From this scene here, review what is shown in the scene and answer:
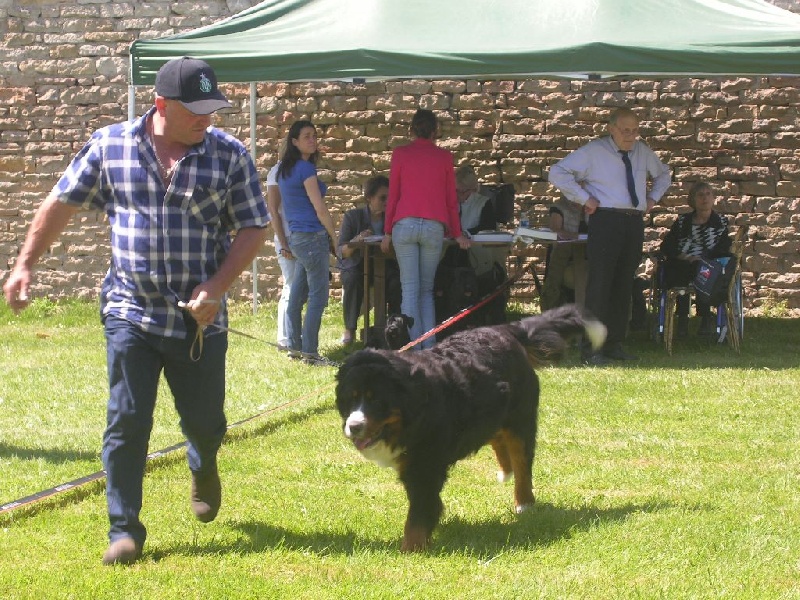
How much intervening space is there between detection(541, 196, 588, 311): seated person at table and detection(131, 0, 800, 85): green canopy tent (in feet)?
6.09

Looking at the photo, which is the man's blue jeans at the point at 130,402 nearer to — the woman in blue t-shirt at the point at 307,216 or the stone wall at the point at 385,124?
the woman in blue t-shirt at the point at 307,216

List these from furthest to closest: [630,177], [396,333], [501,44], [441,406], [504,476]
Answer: [630,177] < [501,44] < [396,333] < [504,476] < [441,406]

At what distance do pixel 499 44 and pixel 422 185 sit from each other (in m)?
1.28

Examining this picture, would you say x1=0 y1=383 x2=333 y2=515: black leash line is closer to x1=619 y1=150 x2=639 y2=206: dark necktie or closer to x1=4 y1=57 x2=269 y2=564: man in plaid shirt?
x1=4 y1=57 x2=269 y2=564: man in plaid shirt

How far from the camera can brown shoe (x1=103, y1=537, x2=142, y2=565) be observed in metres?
4.46

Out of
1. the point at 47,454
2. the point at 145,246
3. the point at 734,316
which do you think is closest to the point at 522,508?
the point at 145,246

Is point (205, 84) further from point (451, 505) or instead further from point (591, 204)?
point (591, 204)

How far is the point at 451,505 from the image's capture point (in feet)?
17.8

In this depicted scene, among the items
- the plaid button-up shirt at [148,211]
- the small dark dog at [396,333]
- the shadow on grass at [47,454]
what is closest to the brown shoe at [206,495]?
the plaid button-up shirt at [148,211]

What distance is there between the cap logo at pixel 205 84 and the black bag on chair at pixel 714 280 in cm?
705

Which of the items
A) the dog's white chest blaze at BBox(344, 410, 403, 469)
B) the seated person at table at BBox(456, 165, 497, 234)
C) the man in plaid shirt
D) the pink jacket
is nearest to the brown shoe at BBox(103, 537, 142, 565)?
the man in plaid shirt

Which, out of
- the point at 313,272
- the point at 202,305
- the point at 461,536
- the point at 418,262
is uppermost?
the point at 202,305

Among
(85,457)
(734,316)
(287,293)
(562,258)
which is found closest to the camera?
(85,457)

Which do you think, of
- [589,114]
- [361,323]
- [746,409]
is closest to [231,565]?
[746,409]
